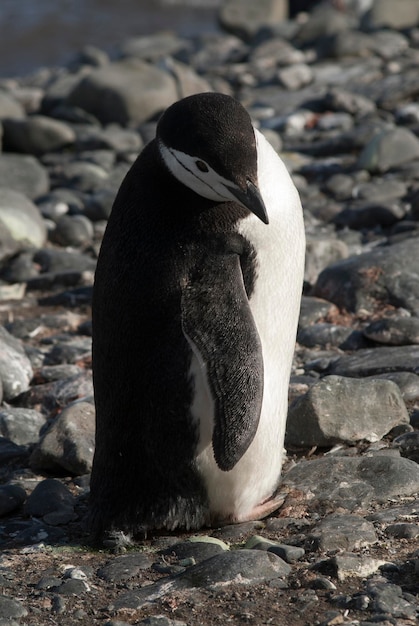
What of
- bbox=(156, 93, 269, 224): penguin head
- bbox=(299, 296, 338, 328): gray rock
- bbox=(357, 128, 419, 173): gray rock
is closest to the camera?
bbox=(156, 93, 269, 224): penguin head

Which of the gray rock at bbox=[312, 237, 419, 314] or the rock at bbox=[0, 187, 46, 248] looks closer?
the gray rock at bbox=[312, 237, 419, 314]

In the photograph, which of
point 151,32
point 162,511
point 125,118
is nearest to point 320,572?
point 162,511

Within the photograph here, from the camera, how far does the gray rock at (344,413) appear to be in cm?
428

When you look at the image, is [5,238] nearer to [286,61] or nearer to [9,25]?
[286,61]

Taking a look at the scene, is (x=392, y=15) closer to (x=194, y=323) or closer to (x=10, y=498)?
(x=10, y=498)

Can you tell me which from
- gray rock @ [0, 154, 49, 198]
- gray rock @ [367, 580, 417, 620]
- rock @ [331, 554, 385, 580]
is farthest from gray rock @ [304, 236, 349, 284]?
gray rock @ [367, 580, 417, 620]

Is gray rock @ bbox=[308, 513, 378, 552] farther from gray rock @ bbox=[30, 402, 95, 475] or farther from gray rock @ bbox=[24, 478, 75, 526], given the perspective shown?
gray rock @ bbox=[30, 402, 95, 475]

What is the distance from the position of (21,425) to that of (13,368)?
58 cm

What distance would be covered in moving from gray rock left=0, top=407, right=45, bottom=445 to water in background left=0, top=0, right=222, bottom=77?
1354 cm

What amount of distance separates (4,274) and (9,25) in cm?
1484

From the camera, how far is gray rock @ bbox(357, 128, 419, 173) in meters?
8.95

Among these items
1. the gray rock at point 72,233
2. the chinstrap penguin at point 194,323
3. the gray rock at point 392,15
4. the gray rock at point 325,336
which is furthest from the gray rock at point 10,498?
the gray rock at point 392,15

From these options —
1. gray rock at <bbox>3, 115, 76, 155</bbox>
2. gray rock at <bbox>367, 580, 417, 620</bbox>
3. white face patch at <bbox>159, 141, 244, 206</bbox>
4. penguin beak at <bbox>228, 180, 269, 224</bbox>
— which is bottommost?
gray rock at <bbox>367, 580, 417, 620</bbox>

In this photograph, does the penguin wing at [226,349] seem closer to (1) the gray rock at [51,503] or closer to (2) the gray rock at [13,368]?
(1) the gray rock at [51,503]
